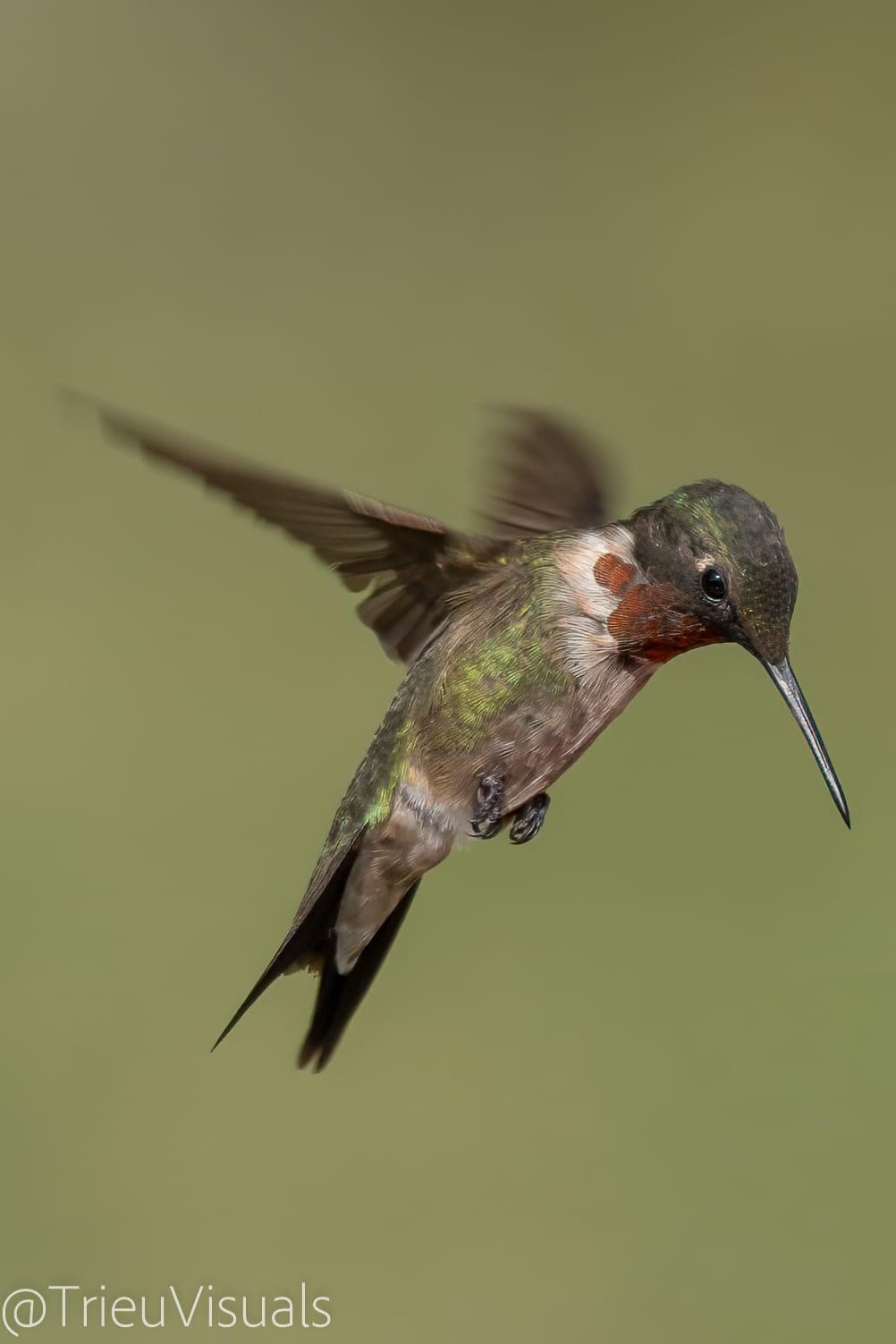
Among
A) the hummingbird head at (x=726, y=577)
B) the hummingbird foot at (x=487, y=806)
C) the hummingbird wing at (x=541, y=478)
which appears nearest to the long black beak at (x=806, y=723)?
the hummingbird head at (x=726, y=577)

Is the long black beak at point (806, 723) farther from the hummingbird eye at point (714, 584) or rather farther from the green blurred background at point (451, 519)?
the green blurred background at point (451, 519)

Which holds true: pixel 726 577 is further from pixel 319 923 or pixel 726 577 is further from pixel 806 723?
pixel 319 923

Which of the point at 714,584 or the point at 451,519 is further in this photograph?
the point at 451,519

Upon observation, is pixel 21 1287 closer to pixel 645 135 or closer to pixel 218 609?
pixel 218 609

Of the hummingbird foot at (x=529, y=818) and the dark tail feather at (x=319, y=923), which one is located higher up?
the hummingbird foot at (x=529, y=818)

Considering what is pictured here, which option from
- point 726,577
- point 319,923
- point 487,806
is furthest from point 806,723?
point 319,923

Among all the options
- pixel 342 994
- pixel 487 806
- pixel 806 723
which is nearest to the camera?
pixel 806 723

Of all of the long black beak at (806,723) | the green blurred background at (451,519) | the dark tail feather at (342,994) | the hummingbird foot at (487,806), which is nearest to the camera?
the long black beak at (806,723)
